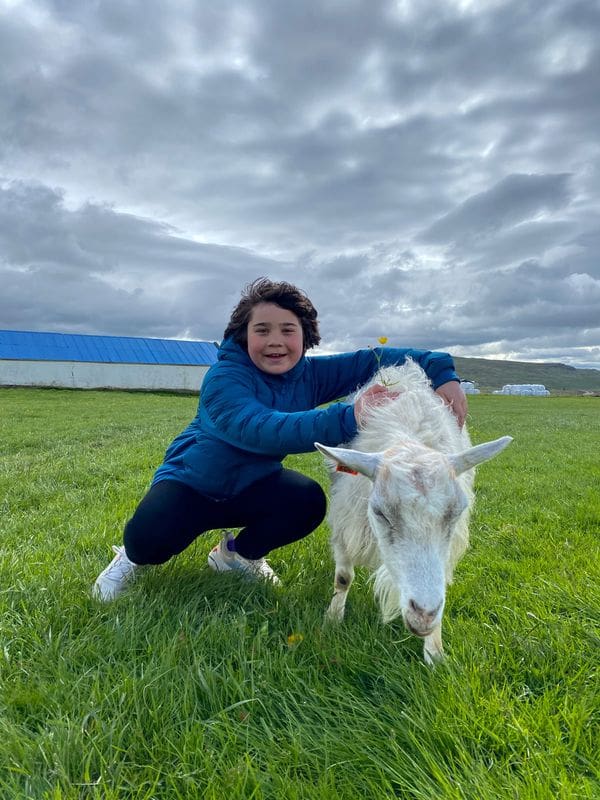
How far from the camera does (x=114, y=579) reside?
3367 mm

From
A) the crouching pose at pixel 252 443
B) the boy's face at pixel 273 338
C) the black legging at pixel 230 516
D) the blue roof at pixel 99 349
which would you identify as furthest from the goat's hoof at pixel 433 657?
the blue roof at pixel 99 349

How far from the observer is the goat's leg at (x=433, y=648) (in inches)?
105

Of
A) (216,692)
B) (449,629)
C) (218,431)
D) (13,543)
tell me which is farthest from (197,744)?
(13,543)

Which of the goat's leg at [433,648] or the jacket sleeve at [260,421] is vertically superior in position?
the jacket sleeve at [260,421]

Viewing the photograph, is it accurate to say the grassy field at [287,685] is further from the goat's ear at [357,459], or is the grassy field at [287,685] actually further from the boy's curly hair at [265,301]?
the boy's curly hair at [265,301]

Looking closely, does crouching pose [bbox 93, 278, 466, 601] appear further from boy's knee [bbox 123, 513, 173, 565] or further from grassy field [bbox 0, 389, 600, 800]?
grassy field [bbox 0, 389, 600, 800]

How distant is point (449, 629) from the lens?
2.95 meters

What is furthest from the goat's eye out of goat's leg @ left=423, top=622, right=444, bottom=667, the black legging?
the black legging

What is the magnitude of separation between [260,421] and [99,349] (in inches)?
2181

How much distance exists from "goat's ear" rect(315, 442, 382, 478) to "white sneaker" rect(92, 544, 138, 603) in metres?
1.77

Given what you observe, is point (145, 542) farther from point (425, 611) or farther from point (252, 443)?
point (425, 611)

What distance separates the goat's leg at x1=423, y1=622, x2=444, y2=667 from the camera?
2.65 m

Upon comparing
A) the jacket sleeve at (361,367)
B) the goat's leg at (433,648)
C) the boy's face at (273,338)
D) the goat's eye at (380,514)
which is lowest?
the goat's leg at (433,648)

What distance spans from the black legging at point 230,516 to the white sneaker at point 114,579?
7 centimetres
